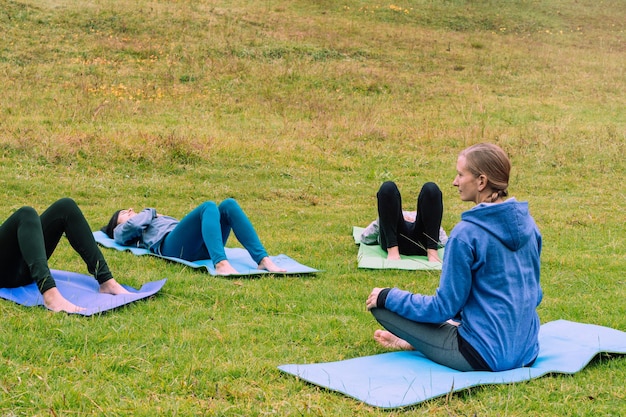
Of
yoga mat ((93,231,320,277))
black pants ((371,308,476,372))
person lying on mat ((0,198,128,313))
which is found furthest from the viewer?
yoga mat ((93,231,320,277))

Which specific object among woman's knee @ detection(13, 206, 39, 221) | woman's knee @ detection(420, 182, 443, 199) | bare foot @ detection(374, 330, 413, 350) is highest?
woman's knee @ detection(13, 206, 39, 221)

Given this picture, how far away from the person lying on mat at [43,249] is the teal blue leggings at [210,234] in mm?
1201

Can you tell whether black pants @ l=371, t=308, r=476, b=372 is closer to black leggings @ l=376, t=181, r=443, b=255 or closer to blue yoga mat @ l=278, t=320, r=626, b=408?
blue yoga mat @ l=278, t=320, r=626, b=408

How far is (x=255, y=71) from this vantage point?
19.8 meters

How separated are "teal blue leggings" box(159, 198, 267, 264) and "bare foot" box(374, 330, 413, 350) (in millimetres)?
2291

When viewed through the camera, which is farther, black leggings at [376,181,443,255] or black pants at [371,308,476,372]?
black leggings at [376,181,443,255]

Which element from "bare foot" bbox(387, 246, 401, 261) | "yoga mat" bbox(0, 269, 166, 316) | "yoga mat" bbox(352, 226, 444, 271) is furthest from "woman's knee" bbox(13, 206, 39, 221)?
"bare foot" bbox(387, 246, 401, 261)

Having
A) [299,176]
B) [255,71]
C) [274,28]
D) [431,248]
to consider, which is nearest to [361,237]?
[431,248]

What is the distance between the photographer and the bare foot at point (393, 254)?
7371 mm

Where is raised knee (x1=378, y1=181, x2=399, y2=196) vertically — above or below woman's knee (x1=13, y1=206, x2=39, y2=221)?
below

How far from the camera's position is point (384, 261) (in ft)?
23.9

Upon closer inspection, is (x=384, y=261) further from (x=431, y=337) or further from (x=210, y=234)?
(x=431, y=337)

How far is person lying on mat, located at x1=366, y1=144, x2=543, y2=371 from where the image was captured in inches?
154

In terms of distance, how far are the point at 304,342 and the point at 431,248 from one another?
10.3 feet
